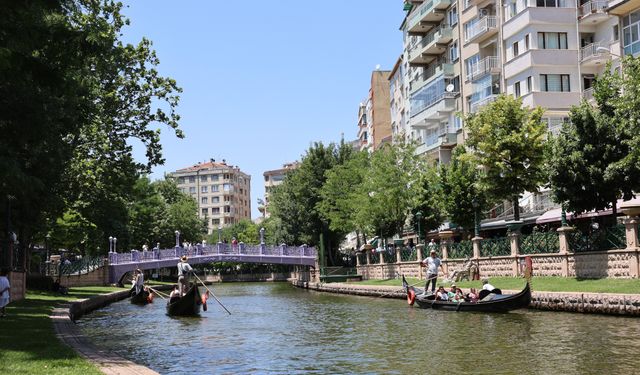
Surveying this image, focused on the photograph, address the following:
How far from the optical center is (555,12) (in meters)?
50.1

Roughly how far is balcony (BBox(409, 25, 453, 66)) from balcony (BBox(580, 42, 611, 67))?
16.4m

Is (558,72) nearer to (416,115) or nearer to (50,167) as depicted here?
(416,115)

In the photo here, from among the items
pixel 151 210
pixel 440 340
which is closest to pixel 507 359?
pixel 440 340

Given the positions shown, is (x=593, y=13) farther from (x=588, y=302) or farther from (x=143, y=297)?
(x=143, y=297)

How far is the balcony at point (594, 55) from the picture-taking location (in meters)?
47.6

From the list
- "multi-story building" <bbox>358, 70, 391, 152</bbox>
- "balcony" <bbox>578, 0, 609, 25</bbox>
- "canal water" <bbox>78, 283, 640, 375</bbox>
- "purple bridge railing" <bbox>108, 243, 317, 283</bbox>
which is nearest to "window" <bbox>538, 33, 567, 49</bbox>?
"balcony" <bbox>578, 0, 609, 25</bbox>

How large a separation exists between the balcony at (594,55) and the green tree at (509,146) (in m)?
9.11

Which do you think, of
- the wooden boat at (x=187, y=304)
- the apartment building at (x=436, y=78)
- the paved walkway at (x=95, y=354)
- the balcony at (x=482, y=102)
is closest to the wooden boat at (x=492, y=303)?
the wooden boat at (x=187, y=304)

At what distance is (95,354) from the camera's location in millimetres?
15188

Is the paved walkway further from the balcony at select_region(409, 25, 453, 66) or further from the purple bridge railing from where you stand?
the balcony at select_region(409, 25, 453, 66)

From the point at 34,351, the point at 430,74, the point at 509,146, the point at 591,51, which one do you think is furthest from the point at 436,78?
the point at 34,351

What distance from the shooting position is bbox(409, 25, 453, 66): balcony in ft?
212

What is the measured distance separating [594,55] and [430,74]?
75.5 feet

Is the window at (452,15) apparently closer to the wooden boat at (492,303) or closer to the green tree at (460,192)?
the green tree at (460,192)
